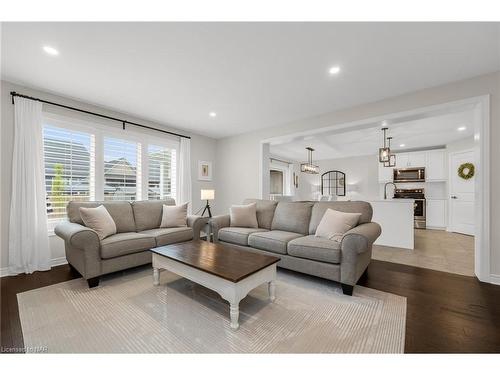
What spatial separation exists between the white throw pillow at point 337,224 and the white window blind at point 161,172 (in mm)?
3286

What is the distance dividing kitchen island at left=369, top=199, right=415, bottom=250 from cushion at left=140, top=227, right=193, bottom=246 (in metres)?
3.75

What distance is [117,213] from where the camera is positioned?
3.20 m

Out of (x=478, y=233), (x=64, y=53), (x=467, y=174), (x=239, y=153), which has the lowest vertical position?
(x=478, y=233)

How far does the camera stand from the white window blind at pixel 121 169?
3.67 meters

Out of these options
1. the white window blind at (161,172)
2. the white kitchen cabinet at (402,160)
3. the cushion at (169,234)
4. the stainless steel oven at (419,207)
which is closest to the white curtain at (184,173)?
the white window blind at (161,172)

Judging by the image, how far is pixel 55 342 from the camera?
149cm

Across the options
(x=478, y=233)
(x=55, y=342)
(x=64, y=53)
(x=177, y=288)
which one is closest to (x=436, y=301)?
(x=478, y=233)

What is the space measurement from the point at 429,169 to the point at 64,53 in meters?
8.40

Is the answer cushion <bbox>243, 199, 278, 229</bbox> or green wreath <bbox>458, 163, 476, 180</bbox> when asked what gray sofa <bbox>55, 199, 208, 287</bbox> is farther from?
green wreath <bbox>458, 163, 476, 180</bbox>

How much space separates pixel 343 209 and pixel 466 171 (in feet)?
16.3

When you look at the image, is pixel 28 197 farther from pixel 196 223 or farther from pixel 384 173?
pixel 384 173

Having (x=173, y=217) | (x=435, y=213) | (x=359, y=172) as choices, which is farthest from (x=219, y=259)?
(x=359, y=172)

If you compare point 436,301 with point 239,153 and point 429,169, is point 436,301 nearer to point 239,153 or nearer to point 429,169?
point 239,153

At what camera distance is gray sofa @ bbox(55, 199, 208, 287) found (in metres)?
2.36
